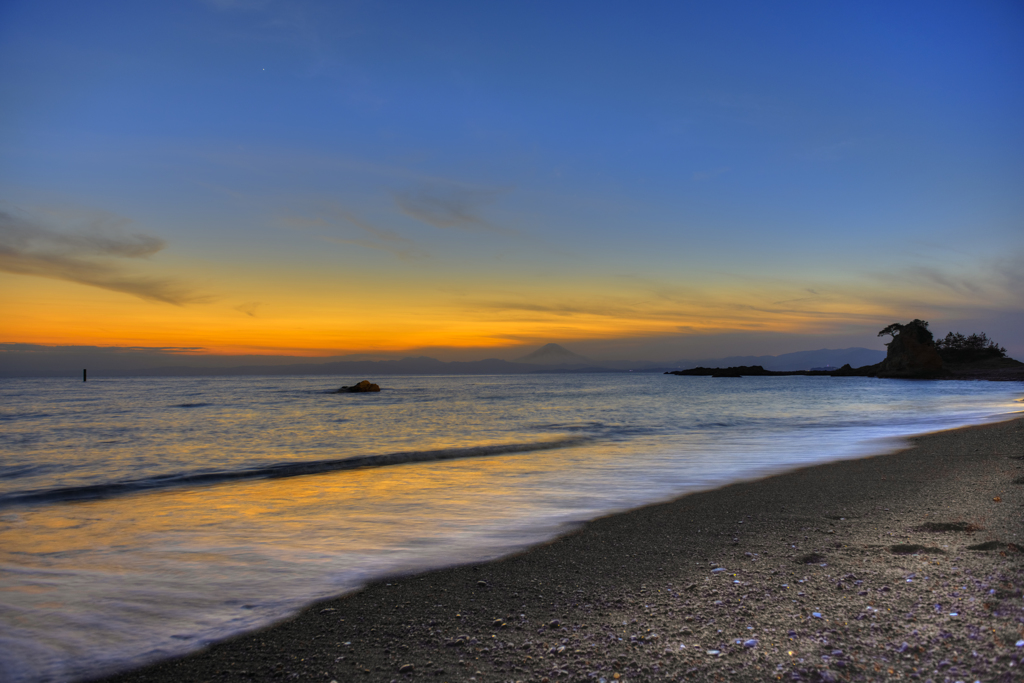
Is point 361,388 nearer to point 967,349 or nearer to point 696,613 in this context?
point 696,613

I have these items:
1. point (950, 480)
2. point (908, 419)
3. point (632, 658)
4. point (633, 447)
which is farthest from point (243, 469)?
point (908, 419)

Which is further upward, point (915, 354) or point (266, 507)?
point (915, 354)

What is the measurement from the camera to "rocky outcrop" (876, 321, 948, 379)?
8056 cm

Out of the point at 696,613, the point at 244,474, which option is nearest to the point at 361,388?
the point at 244,474

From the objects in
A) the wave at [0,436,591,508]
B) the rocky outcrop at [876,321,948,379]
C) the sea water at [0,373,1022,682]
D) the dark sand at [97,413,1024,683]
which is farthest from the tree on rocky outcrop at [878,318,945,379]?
the dark sand at [97,413,1024,683]

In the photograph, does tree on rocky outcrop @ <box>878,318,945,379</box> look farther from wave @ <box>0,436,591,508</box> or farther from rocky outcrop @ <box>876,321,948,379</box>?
wave @ <box>0,436,591,508</box>

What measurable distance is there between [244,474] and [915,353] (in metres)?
98.0

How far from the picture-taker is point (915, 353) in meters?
81.6

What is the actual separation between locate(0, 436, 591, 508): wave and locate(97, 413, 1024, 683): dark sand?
7.30 m

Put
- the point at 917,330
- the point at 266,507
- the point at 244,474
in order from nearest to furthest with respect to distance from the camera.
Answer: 1. the point at 266,507
2. the point at 244,474
3. the point at 917,330

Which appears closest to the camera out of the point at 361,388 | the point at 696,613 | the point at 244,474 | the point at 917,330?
the point at 696,613

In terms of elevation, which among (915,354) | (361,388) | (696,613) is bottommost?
(361,388)

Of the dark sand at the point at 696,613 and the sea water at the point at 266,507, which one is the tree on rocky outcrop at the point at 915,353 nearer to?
the sea water at the point at 266,507

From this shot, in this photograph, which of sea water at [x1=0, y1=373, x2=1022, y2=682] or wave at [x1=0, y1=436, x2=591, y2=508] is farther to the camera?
wave at [x1=0, y1=436, x2=591, y2=508]
